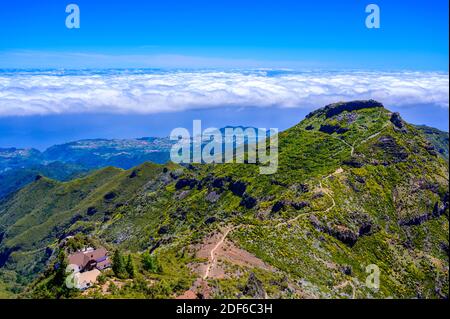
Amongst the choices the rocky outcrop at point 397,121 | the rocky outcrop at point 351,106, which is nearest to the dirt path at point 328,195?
the rocky outcrop at point 397,121

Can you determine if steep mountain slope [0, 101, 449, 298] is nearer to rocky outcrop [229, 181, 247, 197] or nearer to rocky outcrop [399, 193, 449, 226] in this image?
rocky outcrop [399, 193, 449, 226]

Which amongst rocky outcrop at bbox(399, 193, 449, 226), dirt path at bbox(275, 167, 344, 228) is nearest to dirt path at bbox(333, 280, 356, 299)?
dirt path at bbox(275, 167, 344, 228)

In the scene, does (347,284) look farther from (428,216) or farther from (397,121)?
(397,121)

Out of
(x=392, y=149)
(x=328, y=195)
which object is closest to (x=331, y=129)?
(x=392, y=149)

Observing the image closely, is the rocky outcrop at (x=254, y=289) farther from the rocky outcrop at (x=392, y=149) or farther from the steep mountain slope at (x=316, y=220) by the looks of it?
the rocky outcrop at (x=392, y=149)

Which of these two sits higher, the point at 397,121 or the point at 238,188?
the point at 397,121

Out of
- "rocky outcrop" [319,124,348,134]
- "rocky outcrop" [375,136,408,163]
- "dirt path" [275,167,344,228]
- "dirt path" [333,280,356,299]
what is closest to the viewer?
"dirt path" [333,280,356,299]
